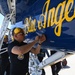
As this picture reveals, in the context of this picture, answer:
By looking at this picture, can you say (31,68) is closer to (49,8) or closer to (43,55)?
(43,55)

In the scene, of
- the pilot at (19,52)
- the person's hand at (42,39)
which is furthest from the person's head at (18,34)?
the person's hand at (42,39)

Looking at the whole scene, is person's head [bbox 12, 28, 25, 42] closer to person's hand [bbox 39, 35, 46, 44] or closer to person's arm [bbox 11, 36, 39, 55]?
person's arm [bbox 11, 36, 39, 55]

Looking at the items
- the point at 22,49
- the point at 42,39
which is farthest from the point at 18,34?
the point at 42,39

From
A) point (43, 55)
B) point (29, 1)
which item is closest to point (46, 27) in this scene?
point (29, 1)

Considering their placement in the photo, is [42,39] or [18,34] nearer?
[18,34]

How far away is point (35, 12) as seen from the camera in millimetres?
4113

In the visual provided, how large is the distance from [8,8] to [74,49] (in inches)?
103

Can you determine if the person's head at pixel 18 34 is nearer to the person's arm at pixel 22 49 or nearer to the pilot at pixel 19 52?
the pilot at pixel 19 52

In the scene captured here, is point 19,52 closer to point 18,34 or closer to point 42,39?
point 18,34

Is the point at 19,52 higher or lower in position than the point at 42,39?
lower

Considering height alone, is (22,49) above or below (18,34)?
below

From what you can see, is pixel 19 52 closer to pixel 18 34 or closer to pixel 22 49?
pixel 22 49

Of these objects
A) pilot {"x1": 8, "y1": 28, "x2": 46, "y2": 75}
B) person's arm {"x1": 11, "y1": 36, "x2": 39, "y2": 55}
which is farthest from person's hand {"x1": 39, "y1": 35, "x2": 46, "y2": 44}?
person's arm {"x1": 11, "y1": 36, "x2": 39, "y2": 55}

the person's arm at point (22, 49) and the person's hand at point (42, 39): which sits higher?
the person's hand at point (42, 39)
